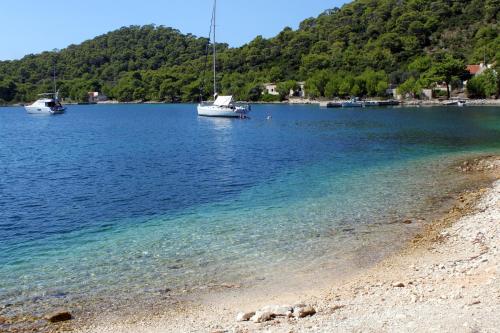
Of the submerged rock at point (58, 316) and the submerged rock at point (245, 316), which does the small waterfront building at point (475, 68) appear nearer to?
the submerged rock at point (245, 316)

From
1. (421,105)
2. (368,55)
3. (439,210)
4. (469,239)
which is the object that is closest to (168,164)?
(439,210)

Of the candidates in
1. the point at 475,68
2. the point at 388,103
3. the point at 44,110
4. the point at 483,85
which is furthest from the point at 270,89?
the point at 483,85

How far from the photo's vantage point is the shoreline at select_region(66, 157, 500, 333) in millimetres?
9398

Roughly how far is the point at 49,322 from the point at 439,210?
50.6 feet

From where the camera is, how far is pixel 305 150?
4519 cm

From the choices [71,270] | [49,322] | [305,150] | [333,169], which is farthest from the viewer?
[305,150]

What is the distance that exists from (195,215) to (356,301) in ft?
35.5

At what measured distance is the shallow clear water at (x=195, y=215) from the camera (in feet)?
45.4

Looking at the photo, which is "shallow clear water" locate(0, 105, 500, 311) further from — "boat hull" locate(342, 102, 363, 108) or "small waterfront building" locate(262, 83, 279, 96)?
"small waterfront building" locate(262, 83, 279, 96)

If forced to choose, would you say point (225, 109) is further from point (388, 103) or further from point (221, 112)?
point (388, 103)

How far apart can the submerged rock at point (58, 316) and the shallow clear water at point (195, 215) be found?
79cm

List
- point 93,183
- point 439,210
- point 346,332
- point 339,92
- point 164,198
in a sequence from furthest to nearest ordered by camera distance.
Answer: point 339,92 < point 93,183 < point 164,198 < point 439,210 < point 346,332

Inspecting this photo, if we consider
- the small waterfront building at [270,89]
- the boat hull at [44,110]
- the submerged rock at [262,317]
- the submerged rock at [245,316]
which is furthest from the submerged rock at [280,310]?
the small waterfront building at [270,89]

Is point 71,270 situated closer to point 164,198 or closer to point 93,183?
→ point 164,198
